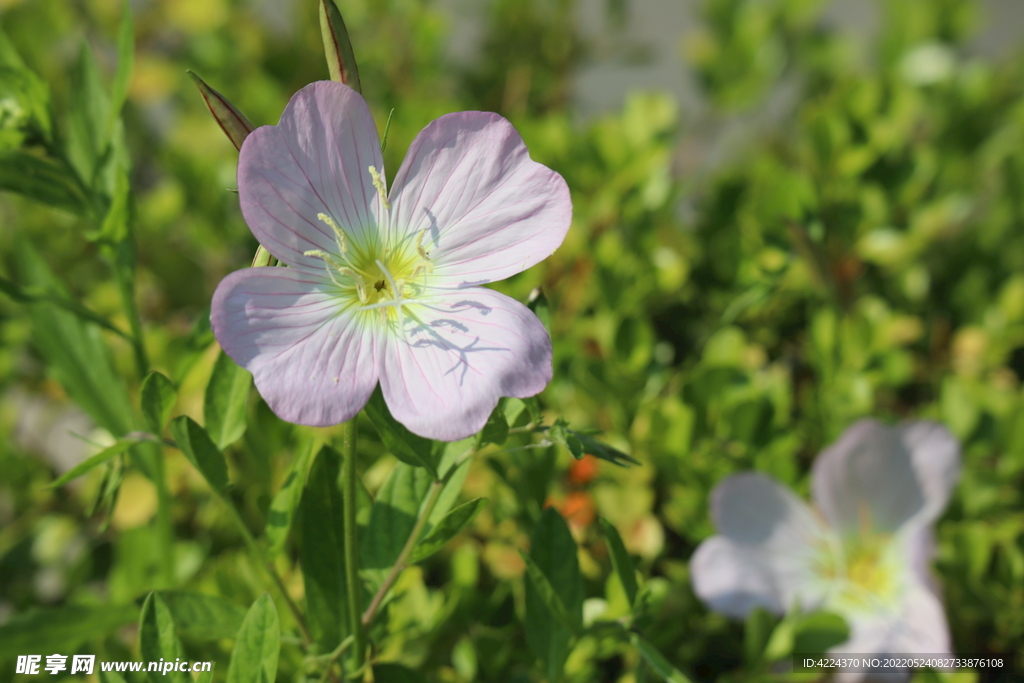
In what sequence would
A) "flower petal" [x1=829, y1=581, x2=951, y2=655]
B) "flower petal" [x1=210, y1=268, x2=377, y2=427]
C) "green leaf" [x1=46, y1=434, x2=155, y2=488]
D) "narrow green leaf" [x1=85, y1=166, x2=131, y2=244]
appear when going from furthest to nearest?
"flower petal" [x1=829, y1=581, x2=951, y2=655] < "narrow green leaf" [x1=85, y1=166, x2=131, y2=244] < "green leaf" [x1=46, y1=434, x2=155, y2=488] < "flower petal" [x1=210, y1=268, x2=377, y2=427]

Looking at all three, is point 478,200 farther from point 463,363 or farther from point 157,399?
point 157,399

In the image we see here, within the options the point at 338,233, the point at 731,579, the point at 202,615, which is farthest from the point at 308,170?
the point at 731,579

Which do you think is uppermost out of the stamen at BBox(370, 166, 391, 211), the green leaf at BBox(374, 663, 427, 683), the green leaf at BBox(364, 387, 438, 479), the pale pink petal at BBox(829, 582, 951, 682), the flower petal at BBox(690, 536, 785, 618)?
the stamen at BBox(370, 166, 391, 211)

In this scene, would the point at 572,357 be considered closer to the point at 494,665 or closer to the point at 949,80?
the point at 494,665

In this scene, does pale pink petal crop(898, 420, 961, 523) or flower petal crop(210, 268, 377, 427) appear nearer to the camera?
flower petal crop(210, 268, 377, 427)

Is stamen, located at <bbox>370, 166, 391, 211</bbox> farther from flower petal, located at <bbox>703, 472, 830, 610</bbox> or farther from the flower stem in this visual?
flower petal, located at <bbox>703, 472, 830, 610</bbox>

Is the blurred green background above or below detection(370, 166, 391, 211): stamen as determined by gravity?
below

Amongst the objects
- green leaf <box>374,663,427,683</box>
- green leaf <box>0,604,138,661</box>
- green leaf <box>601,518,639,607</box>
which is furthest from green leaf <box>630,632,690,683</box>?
green leaf <box>0,604,138,661</box>

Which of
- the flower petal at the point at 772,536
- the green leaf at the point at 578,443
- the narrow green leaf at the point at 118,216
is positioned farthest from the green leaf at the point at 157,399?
the flower petal at the point at 772,536
